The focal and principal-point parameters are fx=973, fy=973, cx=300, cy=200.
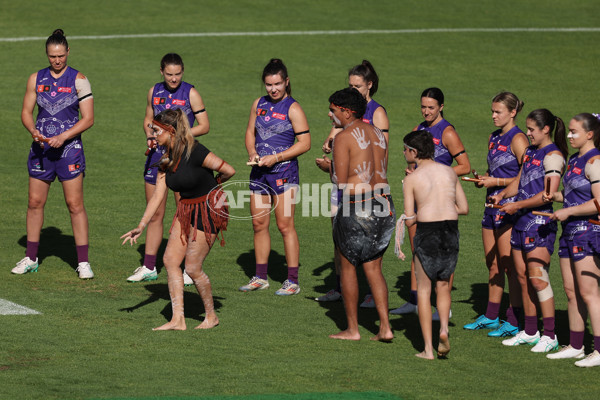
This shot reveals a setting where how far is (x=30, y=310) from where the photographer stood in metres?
9.64

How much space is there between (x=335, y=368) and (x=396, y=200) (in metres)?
7.22

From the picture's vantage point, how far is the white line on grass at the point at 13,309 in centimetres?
951

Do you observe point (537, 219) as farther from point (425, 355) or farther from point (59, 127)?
point (59, 127)

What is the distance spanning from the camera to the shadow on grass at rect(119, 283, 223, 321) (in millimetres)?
9852

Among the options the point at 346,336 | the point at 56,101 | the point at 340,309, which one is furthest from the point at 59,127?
the point at 346,336

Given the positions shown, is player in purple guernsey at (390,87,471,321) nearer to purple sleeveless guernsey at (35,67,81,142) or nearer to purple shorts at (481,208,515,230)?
purple shorts at (481,208,515,230)

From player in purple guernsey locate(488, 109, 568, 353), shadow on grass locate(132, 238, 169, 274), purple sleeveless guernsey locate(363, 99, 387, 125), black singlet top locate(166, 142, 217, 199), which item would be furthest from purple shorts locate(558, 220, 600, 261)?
shadow on grass locate(132, 238, 169, 274)

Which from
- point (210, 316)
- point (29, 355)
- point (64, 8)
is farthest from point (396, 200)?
point (64, 8)

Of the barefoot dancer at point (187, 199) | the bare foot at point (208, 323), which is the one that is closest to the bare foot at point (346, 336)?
the bare foot at point (208, 323)

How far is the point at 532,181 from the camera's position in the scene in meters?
8.81

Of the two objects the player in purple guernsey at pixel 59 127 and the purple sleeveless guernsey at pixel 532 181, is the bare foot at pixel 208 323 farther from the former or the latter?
the purple sleeveless guernsey at pixel 532 181

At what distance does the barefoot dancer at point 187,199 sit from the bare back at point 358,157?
1.02 m

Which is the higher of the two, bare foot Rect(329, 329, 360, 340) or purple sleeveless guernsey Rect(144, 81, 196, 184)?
purple sleeveless guernsey Rect(144, 81, 196, 184)

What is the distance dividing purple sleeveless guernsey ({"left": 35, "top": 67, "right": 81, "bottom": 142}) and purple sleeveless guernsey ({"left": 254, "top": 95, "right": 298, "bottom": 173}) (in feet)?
6.95
